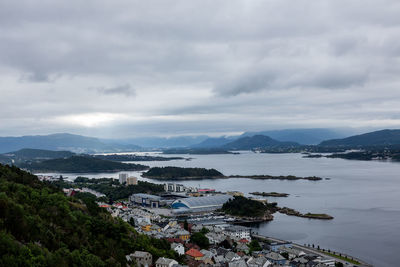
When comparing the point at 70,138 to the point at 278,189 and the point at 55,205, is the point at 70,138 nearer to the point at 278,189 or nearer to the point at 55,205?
the point at 278,189

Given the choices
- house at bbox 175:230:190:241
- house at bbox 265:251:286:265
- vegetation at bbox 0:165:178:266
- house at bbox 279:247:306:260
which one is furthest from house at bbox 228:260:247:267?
house at bbox 175:230:190:241

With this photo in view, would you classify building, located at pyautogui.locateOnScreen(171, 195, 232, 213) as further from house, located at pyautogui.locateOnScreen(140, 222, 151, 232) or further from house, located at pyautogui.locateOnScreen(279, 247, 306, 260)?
house, located at pyautogui.locateOnScreen(279, 247, 306, 260)

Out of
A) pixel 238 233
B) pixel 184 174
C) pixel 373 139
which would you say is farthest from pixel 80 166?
pixel 373 139

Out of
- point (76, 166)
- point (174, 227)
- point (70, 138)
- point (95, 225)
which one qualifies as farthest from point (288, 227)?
point (70, 138)

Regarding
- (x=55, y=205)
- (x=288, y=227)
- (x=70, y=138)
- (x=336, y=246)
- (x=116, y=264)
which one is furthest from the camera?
(x=70, y=138)

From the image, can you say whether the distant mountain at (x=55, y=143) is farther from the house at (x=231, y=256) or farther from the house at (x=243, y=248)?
the house at (x=231, y=256)
